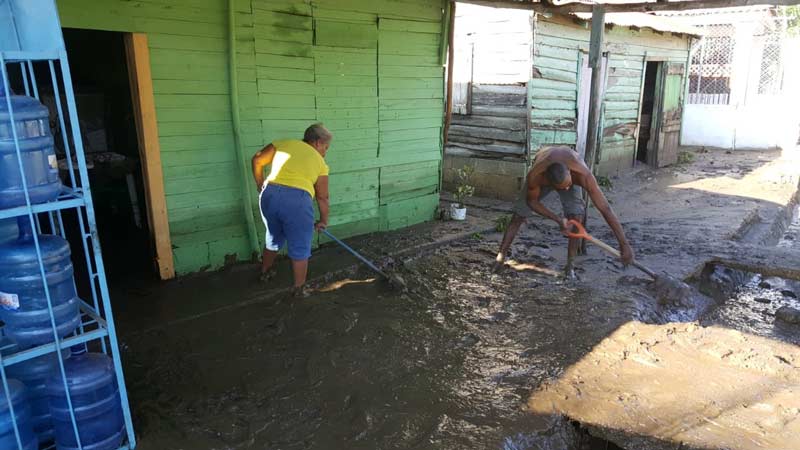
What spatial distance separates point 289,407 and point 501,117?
7.08 meters

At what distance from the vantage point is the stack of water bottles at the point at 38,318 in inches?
93.9

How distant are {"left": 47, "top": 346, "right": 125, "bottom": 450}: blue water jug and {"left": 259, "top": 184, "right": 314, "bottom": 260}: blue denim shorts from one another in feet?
6.81

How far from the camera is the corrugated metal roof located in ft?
31.4

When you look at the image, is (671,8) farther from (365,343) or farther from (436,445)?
(436,445)

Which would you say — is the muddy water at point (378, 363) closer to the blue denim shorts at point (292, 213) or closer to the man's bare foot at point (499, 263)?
the man's bare foot at point (499, 263)

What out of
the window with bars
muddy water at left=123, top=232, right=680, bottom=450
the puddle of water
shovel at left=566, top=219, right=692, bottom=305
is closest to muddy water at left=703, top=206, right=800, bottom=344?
the puddle of water

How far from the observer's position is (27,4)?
2428mm

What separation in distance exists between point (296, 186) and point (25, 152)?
2376 millimetres

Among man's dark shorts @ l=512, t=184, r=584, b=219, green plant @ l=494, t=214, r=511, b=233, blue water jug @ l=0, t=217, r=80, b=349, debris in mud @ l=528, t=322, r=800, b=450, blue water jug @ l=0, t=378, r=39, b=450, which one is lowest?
debris in mud @ l=528, t=322, r=800, b=450

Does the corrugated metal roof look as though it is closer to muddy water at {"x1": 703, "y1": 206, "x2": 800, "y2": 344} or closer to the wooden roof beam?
the wooden roof beam

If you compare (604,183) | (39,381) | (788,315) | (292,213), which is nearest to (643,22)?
(604,183)

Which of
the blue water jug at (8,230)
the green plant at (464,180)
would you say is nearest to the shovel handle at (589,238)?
the green plant at (464,180)

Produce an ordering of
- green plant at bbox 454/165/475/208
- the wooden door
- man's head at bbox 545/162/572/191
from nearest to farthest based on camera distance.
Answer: man's head at bbox 545/162/572/191
green plant at bbox 454/165/475/208
the wooden door

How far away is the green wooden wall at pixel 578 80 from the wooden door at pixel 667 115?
38cm
